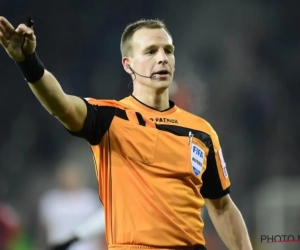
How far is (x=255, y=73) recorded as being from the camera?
7098 millimetres

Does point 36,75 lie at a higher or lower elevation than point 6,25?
lower

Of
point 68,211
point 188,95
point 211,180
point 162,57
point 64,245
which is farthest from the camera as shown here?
point 188,95

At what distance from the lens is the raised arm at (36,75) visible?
2393mm

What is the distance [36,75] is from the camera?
2.48m

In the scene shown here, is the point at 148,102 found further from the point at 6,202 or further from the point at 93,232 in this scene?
the point at 6,202

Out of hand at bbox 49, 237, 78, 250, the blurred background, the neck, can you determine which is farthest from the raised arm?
the blurred background

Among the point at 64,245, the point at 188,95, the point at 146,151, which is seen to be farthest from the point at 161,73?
the point at 188,95

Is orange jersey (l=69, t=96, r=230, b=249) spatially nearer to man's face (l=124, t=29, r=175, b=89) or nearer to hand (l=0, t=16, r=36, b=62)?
man's face (l=124, t=29, r=175, b=89)

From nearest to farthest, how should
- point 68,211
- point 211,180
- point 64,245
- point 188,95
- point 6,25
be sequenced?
point 6,25 < point 211,180 < point 64,245 < point 68,211 < point 188,95

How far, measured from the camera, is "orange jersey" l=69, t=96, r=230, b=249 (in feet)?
9.23

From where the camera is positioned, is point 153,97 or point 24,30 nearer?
point 24,30

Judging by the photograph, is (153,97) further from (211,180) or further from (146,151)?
(211,180)

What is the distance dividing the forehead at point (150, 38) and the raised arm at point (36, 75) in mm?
627

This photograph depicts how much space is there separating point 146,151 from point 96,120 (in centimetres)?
26
